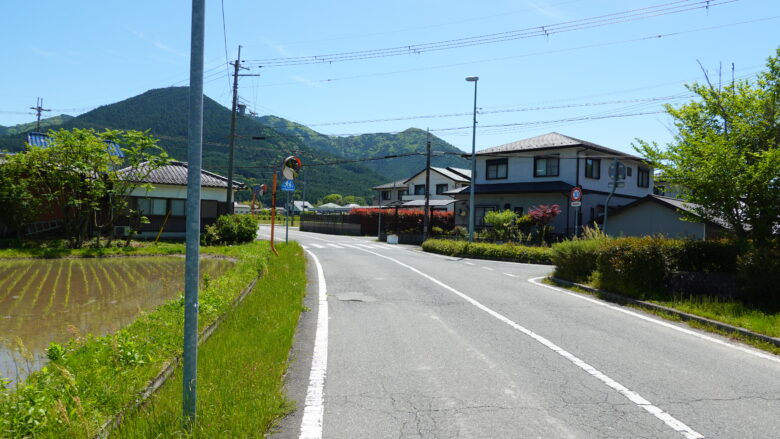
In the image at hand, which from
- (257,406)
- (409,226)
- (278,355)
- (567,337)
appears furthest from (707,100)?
(409,226)

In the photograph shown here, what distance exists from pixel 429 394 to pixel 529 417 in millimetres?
942

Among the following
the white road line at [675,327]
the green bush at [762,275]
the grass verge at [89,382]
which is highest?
the green bush at [762,275]

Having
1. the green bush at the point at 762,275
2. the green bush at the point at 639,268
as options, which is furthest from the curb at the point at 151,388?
the green bush at the point at 762,275

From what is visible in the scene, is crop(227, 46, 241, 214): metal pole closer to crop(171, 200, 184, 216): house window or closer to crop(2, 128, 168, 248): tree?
crop(171, 200, 184, 216): house window

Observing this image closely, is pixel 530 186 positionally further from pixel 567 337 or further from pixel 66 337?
pixel 66 337

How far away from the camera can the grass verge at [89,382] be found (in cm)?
343

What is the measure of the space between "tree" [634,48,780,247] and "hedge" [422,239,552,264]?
8600 mm

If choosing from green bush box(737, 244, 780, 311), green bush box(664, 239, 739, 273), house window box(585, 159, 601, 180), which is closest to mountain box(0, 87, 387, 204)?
house window box(585, 159, 601, 180)

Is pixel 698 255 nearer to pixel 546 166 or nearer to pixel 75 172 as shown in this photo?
pixel 75 172

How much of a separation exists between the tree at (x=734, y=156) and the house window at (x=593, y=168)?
18.6 metres

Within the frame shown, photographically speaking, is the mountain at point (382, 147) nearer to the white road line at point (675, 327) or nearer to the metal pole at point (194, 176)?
the white road line at point (675, 327)

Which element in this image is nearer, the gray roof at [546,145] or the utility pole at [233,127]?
the utility pole at [233,127]

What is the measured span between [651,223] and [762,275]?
57.4 ft

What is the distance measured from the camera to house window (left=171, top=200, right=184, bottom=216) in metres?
27.1
